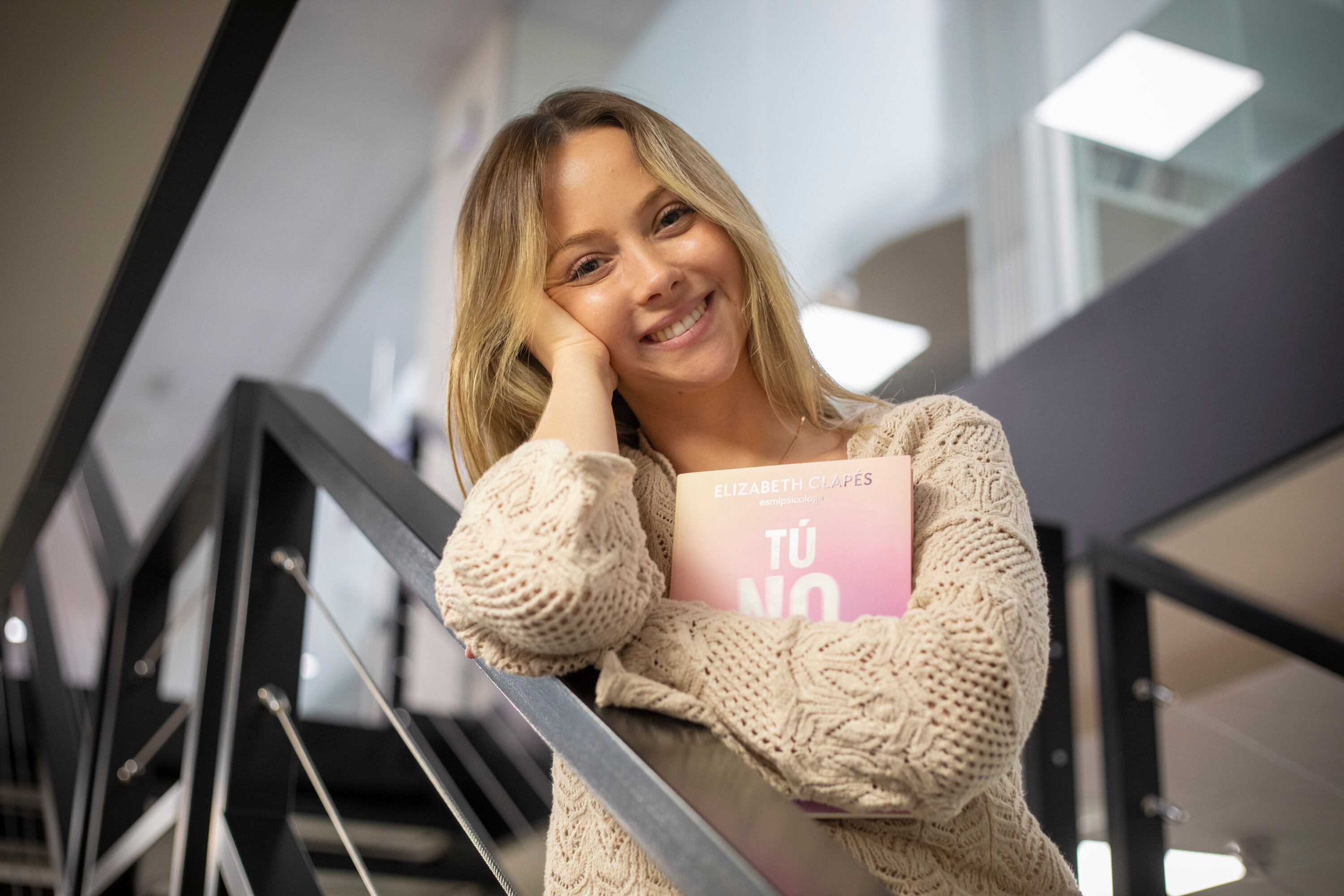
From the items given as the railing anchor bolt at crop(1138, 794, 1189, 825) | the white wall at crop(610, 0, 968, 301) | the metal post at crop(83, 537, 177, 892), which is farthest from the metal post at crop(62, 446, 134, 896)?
the white wall at crop(610, 0, 968, 301)

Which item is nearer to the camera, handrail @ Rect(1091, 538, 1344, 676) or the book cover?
the book cover

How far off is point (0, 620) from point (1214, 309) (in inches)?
117

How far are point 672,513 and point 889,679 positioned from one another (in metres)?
0.31

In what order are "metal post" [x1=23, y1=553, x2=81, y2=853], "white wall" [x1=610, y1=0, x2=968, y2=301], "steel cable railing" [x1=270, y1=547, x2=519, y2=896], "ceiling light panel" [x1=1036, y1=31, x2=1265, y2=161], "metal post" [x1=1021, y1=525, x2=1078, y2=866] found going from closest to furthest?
"steel cable railing" [x1=270, y1=547, x2=519, y2=896], "metal post" [x1=1021, y1=525, x2=1078, y2=866], "metal post" [x1=23, y1=553, x2=81, y2=853], "ceiling light panel" [x1=1036, y1=31, x2=1265, y2=161], "white wall" [x1=610, y1=0, x2=968, y2=301]

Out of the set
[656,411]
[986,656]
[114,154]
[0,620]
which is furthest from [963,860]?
[0,620]

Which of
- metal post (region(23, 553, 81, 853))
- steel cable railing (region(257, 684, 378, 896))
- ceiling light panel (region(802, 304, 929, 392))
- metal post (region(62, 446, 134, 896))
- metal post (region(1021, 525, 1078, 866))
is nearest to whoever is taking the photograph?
steel cable railing (region(257, 684, 378, 896))

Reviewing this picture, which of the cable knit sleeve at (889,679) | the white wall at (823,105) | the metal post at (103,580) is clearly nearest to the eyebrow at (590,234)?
the cable knit sleeve at (889,679)

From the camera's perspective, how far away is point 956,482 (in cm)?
81

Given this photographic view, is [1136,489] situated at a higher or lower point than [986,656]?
lower

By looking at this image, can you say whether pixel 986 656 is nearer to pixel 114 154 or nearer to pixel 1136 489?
pixel 114 154

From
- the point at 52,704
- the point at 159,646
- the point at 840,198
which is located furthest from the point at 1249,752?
the point at 52,704

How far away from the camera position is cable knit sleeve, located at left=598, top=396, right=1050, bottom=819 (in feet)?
2.14

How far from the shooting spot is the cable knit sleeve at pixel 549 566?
0.69m

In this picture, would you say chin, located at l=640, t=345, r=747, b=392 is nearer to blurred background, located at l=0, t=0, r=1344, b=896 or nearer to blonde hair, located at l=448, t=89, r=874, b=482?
blonde hair, located at l=448, t=89, r=874, b=482
